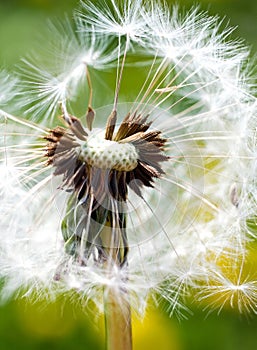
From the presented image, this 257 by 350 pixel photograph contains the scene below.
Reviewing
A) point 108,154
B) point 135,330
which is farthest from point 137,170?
point 135,330

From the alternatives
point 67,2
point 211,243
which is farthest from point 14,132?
point 67,2

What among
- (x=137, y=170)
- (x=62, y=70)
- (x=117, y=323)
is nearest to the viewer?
(x=117, y=323)

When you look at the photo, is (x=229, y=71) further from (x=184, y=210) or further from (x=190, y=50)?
(x=184, y=210)

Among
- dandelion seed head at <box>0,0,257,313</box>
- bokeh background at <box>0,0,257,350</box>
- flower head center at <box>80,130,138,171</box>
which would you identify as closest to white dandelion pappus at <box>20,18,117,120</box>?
dandelion seed head at <box>0,0,257,313</box>

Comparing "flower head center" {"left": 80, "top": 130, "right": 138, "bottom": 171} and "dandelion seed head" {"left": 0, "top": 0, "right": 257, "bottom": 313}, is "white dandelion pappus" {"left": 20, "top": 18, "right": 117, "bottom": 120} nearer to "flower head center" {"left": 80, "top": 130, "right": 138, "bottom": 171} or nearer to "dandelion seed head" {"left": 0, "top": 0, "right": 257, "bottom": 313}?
"dandelion seed head" {"left": 0, "top": 0, "right": 257, "bottom": 313}

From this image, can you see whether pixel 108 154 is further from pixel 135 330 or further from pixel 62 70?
pixel 135 330
